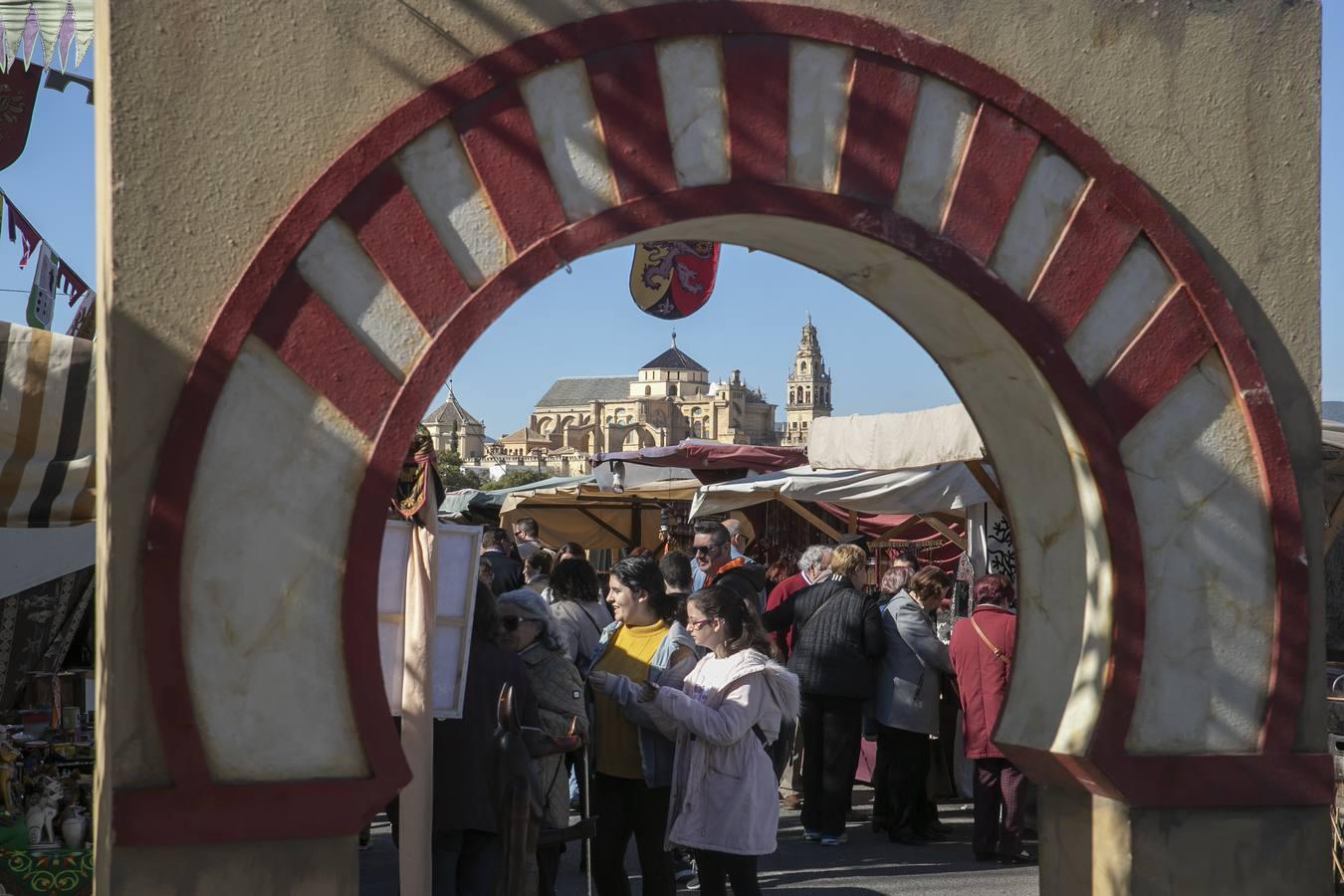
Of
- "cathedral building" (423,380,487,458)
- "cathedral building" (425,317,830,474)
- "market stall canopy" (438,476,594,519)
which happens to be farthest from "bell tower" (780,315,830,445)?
"market stall canopy" (438,476,594,519)

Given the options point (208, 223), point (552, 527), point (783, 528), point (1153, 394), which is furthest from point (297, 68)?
point (552, 527)

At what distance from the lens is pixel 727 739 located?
5.82 metres

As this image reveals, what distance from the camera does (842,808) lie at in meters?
8.96

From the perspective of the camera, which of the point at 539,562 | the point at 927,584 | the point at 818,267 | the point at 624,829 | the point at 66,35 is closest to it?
the point at 818,267

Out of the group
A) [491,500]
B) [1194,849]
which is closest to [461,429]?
[491,500]

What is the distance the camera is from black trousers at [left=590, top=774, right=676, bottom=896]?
6.45 m

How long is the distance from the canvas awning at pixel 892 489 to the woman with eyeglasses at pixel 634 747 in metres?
4.31

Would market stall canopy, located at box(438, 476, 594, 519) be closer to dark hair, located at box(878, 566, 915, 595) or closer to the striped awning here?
dark hair, located at box(878, 566, 915, 595)

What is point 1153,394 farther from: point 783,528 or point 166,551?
point 783,528

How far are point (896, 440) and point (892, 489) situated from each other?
4.67ft

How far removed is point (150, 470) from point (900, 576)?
6415 mm

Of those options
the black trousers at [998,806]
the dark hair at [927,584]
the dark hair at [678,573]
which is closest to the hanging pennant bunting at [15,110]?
the dark hair at [678,573]

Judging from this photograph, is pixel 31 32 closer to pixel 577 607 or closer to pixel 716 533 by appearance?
pixel 577 607

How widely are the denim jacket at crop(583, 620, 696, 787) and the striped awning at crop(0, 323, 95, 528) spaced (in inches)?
95.1
